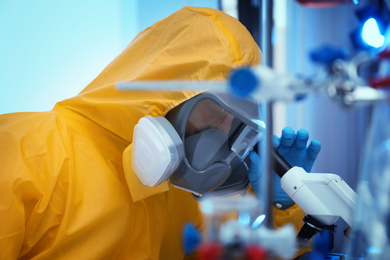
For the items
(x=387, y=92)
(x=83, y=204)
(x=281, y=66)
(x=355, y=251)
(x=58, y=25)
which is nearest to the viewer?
(x=387, y=92)

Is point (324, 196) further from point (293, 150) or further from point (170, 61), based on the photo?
point (170, 61)

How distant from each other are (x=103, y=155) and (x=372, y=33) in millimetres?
941

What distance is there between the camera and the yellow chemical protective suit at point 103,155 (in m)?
1.20

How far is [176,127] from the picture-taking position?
127 cm

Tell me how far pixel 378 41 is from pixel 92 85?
1.01 metres

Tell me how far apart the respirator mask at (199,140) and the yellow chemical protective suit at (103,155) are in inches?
2.4

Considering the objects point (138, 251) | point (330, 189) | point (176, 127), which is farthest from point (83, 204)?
point (330, 189)

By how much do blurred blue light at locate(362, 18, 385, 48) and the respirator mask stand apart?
541mm

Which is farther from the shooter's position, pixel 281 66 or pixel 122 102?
pixel 281 66

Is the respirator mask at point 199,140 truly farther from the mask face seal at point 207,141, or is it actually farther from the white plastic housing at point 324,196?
the white plastic housing at point 324,196

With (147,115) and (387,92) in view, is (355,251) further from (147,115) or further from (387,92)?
(147,115)

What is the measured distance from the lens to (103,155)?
1.39 m

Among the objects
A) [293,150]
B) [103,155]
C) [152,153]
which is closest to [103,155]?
[103,155]

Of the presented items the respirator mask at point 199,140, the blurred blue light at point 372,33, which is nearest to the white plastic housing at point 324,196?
the respirator mask at point 199,140
